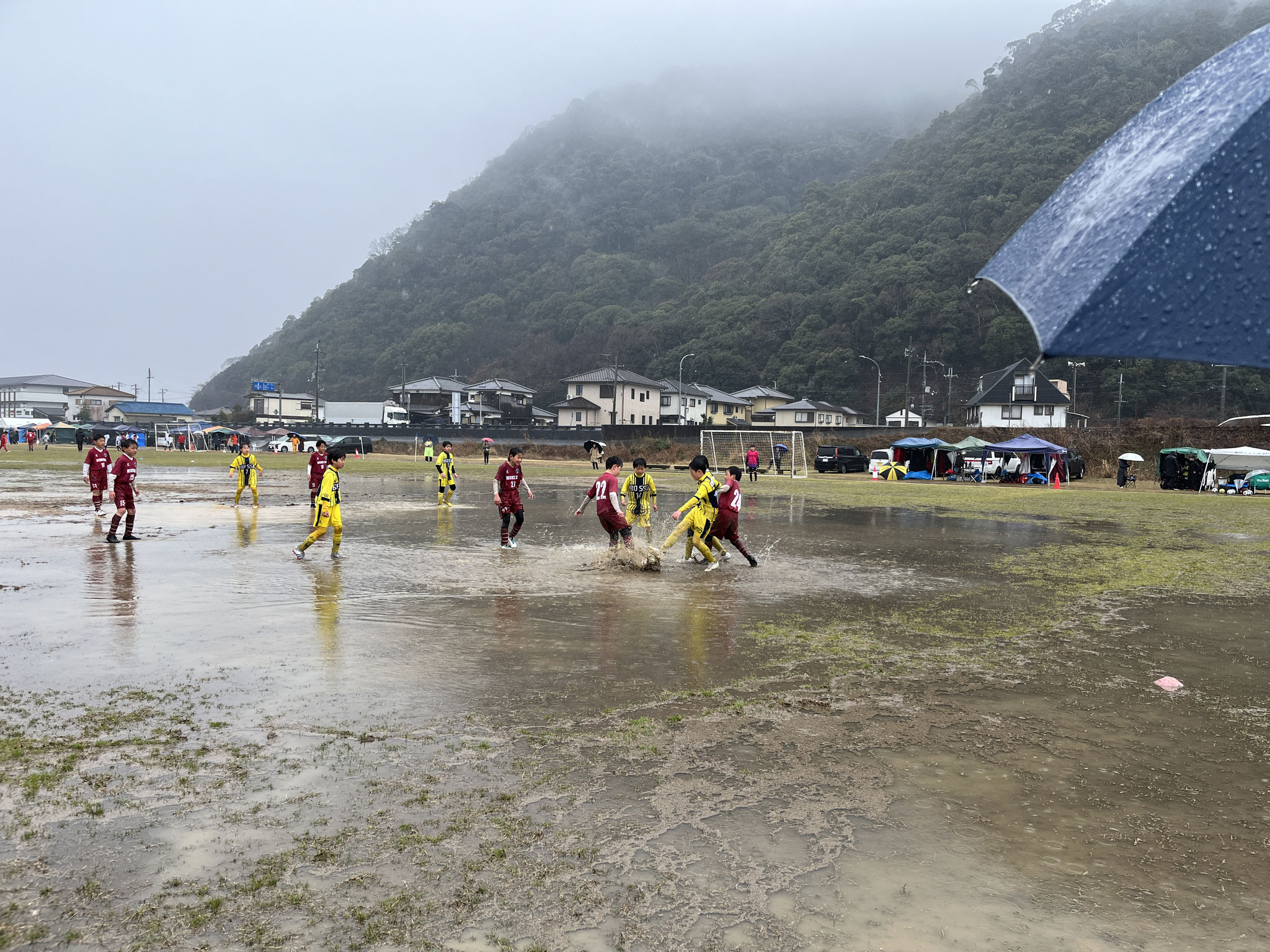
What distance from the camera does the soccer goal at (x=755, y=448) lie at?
4972cm

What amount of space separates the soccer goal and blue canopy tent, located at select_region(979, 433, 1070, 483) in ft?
35.7

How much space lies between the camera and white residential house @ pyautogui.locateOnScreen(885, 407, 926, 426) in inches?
3051

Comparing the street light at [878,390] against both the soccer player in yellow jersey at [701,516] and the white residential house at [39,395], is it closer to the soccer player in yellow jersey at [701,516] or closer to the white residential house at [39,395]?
the soccer player in yellow jersey at [701,516]

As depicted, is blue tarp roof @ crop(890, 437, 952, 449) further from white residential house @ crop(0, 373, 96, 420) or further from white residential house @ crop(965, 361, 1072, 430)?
white residential house @ crop(0, 373, 96, 420)

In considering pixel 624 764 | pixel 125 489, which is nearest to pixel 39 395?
pixel 125 489

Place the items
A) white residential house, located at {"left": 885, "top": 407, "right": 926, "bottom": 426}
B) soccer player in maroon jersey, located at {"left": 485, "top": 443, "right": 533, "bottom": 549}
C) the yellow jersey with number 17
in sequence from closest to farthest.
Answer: soccer player in maroon jersey, located at {"left": 485, "top": 443, "right": 533, "bottom": 549} < the yellow jersey with number 17 < white residential house, located at {"left": 885, "top": 407, "right": 926, "bottom": 426}

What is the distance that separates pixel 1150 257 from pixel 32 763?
551 cm

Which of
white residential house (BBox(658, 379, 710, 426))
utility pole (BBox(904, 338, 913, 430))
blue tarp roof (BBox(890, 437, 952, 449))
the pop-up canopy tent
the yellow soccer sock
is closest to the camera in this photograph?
the yellow soccer sock

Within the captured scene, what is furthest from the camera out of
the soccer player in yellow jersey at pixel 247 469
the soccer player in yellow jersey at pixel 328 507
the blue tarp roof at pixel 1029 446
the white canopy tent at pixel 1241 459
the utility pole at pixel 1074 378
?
the utility pole at pixel 1074 378

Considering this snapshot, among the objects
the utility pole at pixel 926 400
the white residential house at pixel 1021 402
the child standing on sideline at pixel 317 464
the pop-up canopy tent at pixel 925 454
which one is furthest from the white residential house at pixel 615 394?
the child standing on sideline at pixel 317 464

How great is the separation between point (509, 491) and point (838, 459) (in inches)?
1482

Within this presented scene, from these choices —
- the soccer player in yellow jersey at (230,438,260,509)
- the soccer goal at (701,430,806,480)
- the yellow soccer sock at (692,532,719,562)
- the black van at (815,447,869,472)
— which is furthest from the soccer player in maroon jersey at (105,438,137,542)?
the black van at (815,447,869,472)

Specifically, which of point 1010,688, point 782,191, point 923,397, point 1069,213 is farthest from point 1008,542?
point 782,191

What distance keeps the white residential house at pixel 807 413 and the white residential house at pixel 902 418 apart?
4244mm
